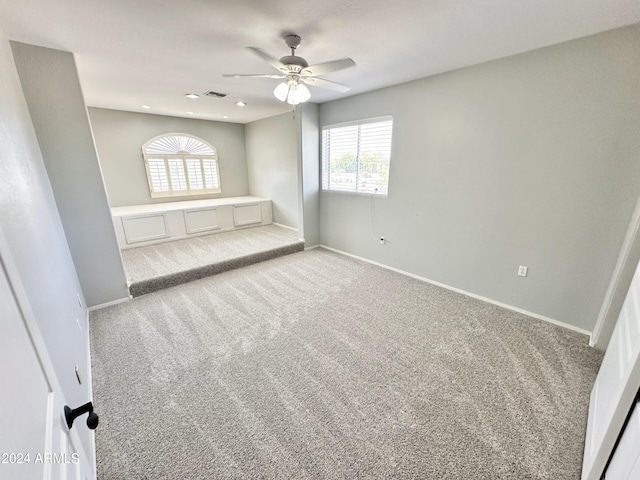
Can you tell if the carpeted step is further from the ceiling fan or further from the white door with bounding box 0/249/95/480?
the white door with bounding box 0/249/95/480

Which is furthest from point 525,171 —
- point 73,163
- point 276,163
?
point 276,163

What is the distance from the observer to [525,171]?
2.45 m

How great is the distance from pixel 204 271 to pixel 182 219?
1.72 meters

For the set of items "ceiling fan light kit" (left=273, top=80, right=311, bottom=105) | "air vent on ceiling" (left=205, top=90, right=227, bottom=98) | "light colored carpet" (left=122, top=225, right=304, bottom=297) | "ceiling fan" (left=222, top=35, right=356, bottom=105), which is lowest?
"light colored carpet" (left=122, top=225, right=304, bottom=297)

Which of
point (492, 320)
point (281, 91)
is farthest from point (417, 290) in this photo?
point (281, 91)

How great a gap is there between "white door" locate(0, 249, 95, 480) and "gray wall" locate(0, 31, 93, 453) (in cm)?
34

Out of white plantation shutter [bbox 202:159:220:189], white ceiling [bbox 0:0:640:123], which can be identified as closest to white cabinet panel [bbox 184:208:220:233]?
white plantation shutter [bbox 202:159:220:189]

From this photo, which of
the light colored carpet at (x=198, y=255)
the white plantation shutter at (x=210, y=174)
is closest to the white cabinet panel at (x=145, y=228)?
the light colored carpet at (x=198, y=255)

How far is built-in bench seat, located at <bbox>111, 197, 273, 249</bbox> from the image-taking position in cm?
428

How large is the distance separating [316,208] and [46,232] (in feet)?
11.2

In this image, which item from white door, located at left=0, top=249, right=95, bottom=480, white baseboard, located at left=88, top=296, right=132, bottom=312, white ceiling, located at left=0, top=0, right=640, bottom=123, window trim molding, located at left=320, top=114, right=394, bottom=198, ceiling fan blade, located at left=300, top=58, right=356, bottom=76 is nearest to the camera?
white door, located at left=0, top=249, right=95, bottom=480

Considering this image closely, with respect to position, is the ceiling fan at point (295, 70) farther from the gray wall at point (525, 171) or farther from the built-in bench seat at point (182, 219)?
the built-in bench seat at point (182, 219)

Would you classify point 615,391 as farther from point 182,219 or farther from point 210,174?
point 210,174

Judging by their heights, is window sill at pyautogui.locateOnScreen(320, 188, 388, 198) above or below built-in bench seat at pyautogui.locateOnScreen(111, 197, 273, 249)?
above
